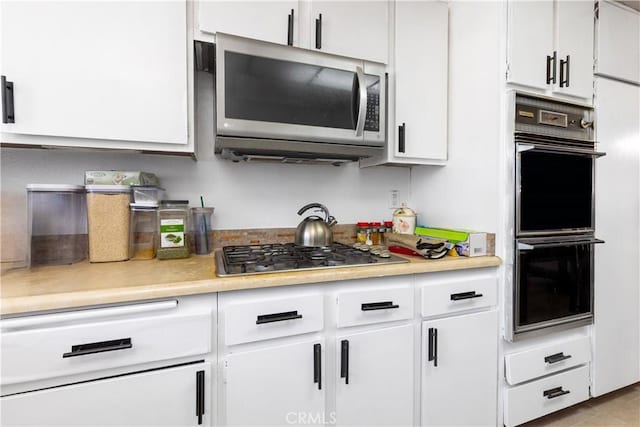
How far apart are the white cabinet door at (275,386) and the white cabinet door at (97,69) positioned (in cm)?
93

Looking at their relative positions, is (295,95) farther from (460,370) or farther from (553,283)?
(553,283)

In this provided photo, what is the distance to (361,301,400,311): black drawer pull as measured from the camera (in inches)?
47.6

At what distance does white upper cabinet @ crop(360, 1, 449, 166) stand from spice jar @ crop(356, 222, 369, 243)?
1.32ft

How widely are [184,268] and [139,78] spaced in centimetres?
78

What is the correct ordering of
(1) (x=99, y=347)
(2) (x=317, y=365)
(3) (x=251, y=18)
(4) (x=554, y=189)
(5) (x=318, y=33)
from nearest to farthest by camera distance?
(1) (x=99, y=347) → (2) (x=317, y=365) → (3) (x=251, y=18) → (5) (x=318, y=33) → (4) (x=554, y=189)

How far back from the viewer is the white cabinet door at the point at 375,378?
3.90 ft

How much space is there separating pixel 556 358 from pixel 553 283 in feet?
1.29

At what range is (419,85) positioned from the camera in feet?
5.55

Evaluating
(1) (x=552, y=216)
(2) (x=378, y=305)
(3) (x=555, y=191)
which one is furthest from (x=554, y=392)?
(2) (x=378, y=305)

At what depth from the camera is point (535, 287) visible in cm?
154

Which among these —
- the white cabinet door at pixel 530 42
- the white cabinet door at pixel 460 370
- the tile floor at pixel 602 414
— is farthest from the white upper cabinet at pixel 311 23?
the tile floor at pixel 602 414

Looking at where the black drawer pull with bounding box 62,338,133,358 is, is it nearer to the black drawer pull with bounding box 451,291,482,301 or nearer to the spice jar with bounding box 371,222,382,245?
the black drawer pull with bounding box 451,291,482,301

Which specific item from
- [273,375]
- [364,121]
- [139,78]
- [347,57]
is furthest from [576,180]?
[139,78]

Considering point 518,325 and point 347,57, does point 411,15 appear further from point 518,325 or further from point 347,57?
point 518,325
